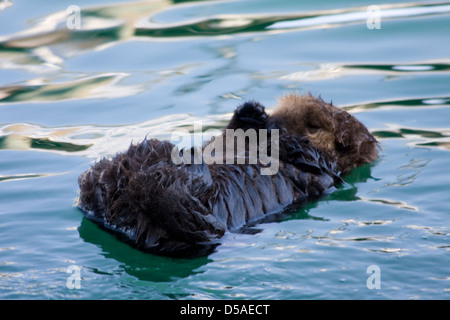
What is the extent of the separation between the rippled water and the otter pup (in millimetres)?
113

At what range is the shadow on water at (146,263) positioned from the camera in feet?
12.4

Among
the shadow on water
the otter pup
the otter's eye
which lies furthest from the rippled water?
the otter's eye

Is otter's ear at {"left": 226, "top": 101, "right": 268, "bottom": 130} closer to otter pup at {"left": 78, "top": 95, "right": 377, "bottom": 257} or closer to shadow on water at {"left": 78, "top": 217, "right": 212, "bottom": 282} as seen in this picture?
otter pup at {"left": 78, "top": 95, "right": 377, "bottom": 257}

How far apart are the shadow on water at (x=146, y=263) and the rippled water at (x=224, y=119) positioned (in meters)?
0.01

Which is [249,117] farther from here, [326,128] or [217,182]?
[217,182]

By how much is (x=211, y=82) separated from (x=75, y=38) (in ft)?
7.72

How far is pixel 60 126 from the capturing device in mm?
6844

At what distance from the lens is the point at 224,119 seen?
668 centimetres

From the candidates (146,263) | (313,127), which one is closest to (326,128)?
(313,127)

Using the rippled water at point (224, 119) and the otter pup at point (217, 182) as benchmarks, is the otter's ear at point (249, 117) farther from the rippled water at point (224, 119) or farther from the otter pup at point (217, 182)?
the rippled water at point (224, 119)

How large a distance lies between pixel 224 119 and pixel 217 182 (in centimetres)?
245

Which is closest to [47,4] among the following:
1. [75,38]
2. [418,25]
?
[75,38]

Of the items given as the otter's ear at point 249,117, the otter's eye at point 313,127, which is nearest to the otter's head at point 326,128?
the otter's eye at point 313,127
